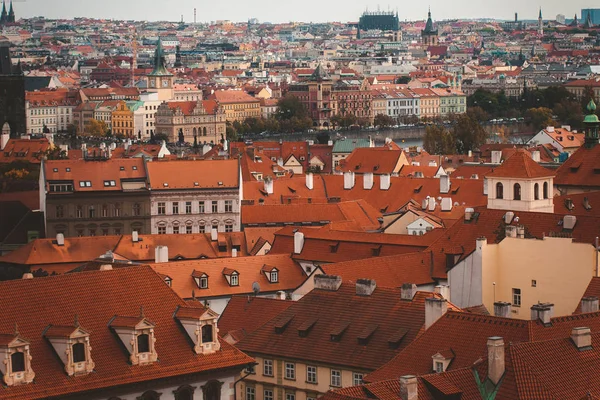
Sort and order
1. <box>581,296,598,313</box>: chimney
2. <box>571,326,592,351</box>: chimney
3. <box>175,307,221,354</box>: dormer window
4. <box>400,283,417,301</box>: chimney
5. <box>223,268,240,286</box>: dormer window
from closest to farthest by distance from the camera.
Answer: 1. <box>571,326,592,351</box>: chimney
2. <box>175,307,221,354</box>: dormer window
3. <box>581,296,598,313</box>: chimney
4. <box>400,283,417,301</box>: chimney
5. <box>223,268,240,286</box>: dormer window

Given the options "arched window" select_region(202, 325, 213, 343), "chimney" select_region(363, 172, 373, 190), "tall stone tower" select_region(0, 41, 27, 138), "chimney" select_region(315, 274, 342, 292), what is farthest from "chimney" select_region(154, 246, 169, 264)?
"tall stone tower" select_region(0, 41, 27, 138)

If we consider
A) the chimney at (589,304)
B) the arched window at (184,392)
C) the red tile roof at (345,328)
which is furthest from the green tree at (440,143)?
the arched window at (184,392)

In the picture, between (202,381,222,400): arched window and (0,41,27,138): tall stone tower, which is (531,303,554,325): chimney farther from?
(0,41,27,138): tall stone tower

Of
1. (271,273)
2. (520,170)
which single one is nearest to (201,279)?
(271,273)

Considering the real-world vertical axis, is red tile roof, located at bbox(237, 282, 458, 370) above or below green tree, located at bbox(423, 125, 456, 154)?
above

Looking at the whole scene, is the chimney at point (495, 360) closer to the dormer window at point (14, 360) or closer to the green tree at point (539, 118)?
the dormer window at point (14, 360)

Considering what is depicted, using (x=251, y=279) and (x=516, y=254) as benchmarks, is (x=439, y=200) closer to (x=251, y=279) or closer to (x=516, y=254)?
(x=251, y=279)
